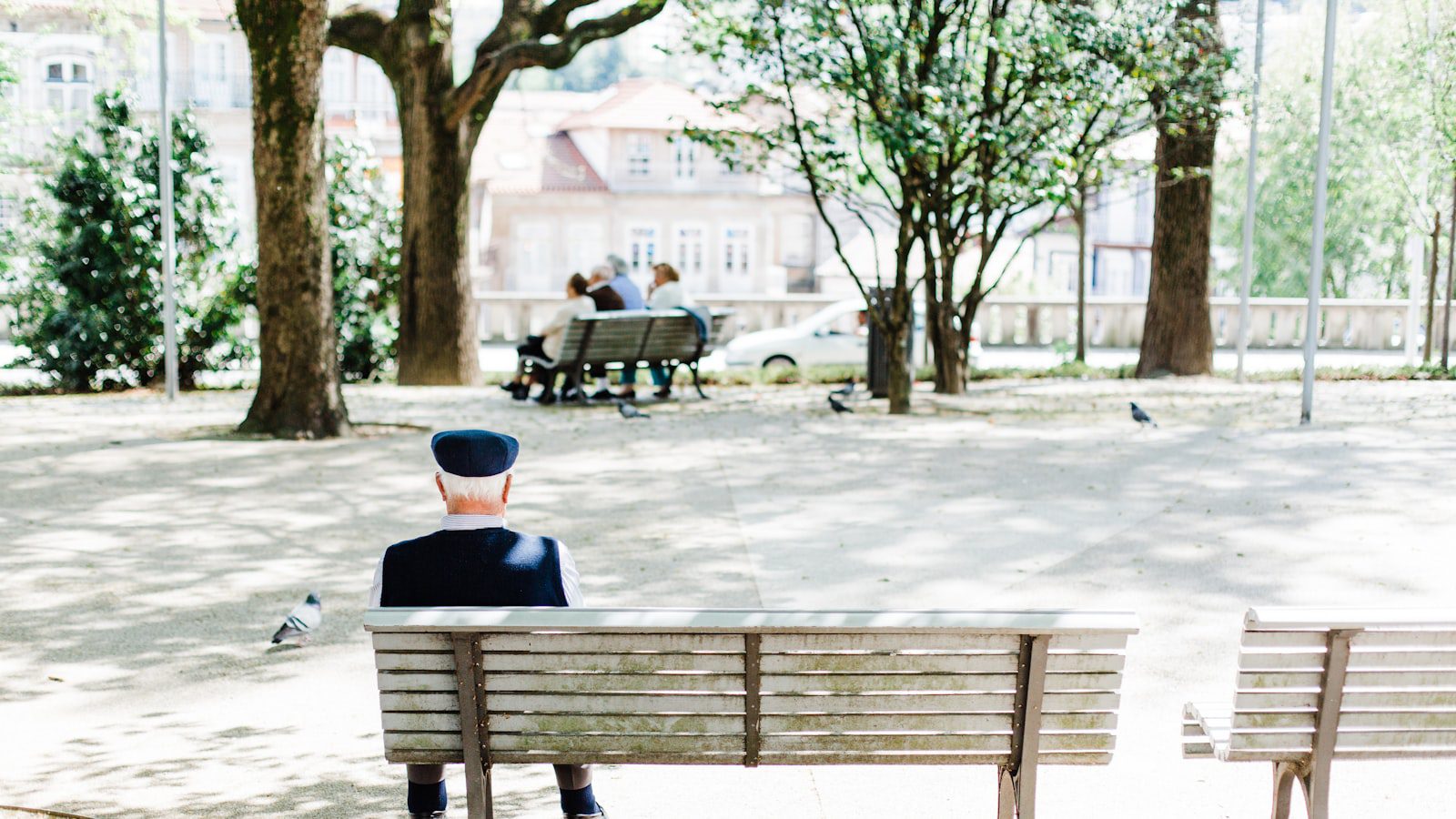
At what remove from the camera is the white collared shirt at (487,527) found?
4.02 meters

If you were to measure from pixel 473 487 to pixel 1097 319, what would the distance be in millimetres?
27551

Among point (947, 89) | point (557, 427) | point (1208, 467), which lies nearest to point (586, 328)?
point (557, 427)

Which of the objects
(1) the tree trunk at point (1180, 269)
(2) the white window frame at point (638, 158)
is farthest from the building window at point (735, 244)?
(1) the tree trunk at point (1180, 269)

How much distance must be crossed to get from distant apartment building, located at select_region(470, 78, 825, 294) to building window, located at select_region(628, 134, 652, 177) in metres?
0.04

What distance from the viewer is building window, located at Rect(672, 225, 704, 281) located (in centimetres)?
6322

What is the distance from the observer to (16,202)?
72.6ft

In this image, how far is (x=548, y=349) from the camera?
632 inches

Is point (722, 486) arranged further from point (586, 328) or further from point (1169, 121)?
point (1169, 121)

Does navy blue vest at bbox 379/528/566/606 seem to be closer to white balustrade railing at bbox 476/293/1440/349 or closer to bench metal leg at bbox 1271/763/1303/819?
bench metal leg at bbox 1271/763/1303/819

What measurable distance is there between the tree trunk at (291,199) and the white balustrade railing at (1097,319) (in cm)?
1687

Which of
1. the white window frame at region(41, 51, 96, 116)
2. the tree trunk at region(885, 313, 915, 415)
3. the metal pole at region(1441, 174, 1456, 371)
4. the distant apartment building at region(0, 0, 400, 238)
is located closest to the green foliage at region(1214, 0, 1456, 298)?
the metal pole at region(1441, 174, 1456, 371)

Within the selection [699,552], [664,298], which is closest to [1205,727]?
[699,552]

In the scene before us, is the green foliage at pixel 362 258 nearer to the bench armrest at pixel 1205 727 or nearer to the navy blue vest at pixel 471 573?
the navy blue vest at pixel 471 573

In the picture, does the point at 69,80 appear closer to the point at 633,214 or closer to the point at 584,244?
the point at 584,244
